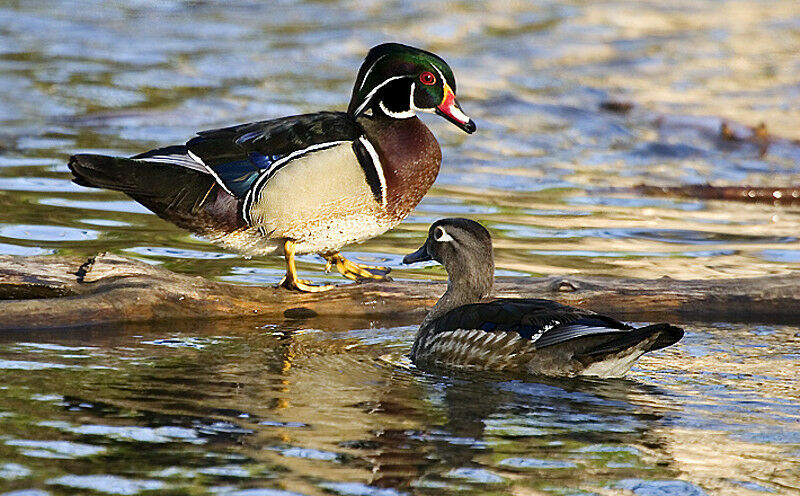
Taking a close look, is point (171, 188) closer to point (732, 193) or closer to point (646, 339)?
point (646, 339)

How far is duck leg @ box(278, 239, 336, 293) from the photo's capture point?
848cm

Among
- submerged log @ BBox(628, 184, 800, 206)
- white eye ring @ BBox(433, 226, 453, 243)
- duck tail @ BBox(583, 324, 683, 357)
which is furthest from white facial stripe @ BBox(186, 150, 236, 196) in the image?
submerged log @ BBox(628, 184, 800, 206)

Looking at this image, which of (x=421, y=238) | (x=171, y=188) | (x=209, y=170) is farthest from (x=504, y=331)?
(x=421, y=238)

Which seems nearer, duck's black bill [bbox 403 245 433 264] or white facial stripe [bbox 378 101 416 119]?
duck's black bill [bbox 403 245 433 264]

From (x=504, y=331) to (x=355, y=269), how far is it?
1856 mm

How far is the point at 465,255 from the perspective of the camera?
7.79m

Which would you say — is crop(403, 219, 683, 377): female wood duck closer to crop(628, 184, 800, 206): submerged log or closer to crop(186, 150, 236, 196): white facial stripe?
crop(186, 150, 236, 196): white facial stripe

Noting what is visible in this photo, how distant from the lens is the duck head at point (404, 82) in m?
8.59

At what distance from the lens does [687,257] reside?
10555 millimetres

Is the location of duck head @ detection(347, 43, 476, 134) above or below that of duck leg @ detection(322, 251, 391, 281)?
above

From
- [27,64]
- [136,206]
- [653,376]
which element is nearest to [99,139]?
[136,206]

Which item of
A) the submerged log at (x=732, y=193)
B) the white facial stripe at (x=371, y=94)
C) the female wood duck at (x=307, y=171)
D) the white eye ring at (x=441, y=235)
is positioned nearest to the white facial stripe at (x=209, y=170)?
the female wood duck at (x=307, y=171)

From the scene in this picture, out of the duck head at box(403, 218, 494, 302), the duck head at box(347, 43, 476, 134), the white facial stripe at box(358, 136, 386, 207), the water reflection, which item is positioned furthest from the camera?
the duck head at box(347, 43, 476, 134)

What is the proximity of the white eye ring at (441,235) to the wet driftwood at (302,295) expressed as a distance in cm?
60
